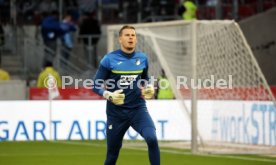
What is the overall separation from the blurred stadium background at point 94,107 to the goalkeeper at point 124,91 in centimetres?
439

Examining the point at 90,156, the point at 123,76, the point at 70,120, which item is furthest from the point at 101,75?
the point at 70,120

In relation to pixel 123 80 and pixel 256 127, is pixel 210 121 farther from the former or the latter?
pixel 123 80

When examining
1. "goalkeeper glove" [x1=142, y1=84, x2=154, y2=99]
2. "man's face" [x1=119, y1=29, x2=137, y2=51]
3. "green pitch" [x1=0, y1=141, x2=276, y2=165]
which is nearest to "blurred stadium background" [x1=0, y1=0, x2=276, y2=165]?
"green pitch" [x1=0, y1=141, x2=276, y2=165]

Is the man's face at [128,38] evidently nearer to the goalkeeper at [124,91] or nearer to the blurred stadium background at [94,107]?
the goalkeeper at [124,91]

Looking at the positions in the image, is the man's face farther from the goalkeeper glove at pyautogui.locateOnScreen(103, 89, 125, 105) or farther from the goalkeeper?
the goalkeeper glove at pyautogui.locateOnScreen(103, 89, 125, 105)

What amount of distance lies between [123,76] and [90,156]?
20.5 ft

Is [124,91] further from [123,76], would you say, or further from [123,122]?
[123,122]

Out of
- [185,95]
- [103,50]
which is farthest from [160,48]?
[103,50]

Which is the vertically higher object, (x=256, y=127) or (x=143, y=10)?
(x=143, y=10)

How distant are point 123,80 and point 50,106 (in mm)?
11001

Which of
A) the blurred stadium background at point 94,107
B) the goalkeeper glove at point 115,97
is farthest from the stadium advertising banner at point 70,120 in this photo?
the goalkeeper glove at point 115,97

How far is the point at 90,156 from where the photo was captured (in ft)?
61.9

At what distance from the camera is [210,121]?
21203 millimetres

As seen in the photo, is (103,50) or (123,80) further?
(103,50)
